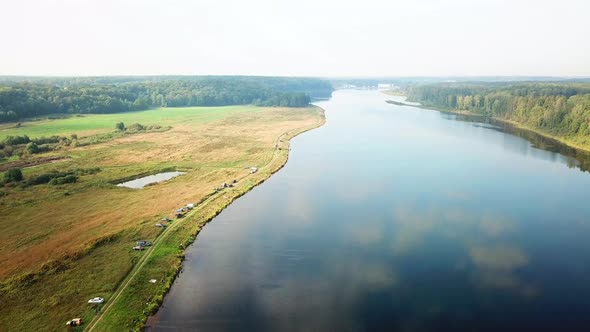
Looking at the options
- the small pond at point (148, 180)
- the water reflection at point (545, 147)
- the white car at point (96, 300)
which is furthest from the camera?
the water reflection at point (545, 147)

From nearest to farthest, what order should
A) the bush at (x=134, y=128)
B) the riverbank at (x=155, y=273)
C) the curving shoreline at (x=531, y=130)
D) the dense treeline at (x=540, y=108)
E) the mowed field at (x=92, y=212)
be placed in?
the riverbank at (x=155, y=273) → the mowed field at (x=92, y=212) → the curving shoreline at (x=531, y=130) → the dense treeline at (x=540, y=108) → the bush at (x=134, y=128)

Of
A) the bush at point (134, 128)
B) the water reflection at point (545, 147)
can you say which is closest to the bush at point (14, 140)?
the bush at point (134, 128)

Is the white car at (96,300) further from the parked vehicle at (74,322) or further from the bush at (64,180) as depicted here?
the bush at (64,180)

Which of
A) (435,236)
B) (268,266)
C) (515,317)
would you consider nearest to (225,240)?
(268,266)

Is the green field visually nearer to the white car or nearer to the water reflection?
the white car

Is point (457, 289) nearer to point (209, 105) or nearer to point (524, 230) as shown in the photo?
point (524, 230)

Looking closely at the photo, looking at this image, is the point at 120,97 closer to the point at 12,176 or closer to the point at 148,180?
the point at 12,176

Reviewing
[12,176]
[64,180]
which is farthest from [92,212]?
[12,176]
